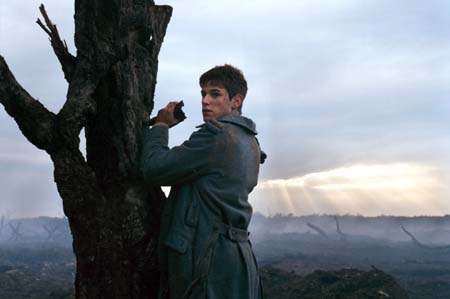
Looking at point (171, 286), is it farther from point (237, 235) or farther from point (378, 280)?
point (378, 280)

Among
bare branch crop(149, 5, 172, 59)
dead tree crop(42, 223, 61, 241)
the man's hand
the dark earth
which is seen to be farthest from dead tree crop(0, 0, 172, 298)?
dead tree crop(42, 223, 61, 241)

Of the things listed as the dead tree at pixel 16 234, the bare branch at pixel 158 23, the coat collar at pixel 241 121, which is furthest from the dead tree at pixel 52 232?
the coat collar at pixel 241 121

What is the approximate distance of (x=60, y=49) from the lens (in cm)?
301

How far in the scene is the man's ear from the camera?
289 centimetres

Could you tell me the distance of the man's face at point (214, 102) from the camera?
2828mm

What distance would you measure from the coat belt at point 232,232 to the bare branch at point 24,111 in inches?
44.7

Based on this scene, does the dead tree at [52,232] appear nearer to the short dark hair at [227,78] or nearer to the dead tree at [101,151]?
the dead tree at [101,151]

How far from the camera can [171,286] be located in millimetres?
2590

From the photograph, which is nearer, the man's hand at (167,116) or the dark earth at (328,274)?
the man's hand at (167,116)

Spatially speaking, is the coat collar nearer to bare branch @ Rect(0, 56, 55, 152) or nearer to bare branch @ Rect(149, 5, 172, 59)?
bare branch @ Rect(149, 5, 172, 59)

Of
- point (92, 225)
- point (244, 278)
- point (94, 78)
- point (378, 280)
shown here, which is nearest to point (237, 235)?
point (244, 278)

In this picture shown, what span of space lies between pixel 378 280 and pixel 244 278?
51.8 ft

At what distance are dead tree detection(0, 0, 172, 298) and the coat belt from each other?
52 cm

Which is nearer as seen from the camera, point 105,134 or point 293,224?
point 105,134
